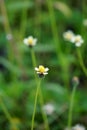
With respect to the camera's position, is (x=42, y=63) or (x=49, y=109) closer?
(x=49, y=109)

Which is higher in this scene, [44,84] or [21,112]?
[44,84]

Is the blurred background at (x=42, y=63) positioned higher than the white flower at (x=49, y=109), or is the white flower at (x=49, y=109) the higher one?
the blurred background at (x=42, y=63)

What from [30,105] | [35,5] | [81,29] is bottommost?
[30,105]

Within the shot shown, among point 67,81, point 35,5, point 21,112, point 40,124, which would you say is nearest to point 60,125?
point 40,124

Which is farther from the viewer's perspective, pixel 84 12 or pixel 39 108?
pixel 84 12

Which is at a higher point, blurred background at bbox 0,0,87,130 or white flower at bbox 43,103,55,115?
blurred background at bbox 0,0,87,130

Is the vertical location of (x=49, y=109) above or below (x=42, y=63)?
below

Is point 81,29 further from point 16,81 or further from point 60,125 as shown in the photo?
point 60,125

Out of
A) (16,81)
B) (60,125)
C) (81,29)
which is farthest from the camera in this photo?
(81,29)
